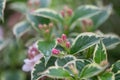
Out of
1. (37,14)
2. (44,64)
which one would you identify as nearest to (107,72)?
(44,64)

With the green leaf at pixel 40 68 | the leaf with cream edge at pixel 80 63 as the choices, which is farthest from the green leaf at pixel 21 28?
the leaf with cream edge at pixel 80 63

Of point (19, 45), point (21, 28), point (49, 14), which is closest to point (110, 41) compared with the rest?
point (49, 14)

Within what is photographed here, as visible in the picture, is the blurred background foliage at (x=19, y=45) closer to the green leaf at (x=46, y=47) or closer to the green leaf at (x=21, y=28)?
the green leaf at (x=21, y=28)

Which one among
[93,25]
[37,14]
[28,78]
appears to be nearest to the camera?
[37,14]

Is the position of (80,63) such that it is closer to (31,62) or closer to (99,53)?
(99,53)

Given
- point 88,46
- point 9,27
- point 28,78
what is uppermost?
point 9,27

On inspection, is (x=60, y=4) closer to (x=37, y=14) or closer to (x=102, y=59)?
(x=37, y=14)
